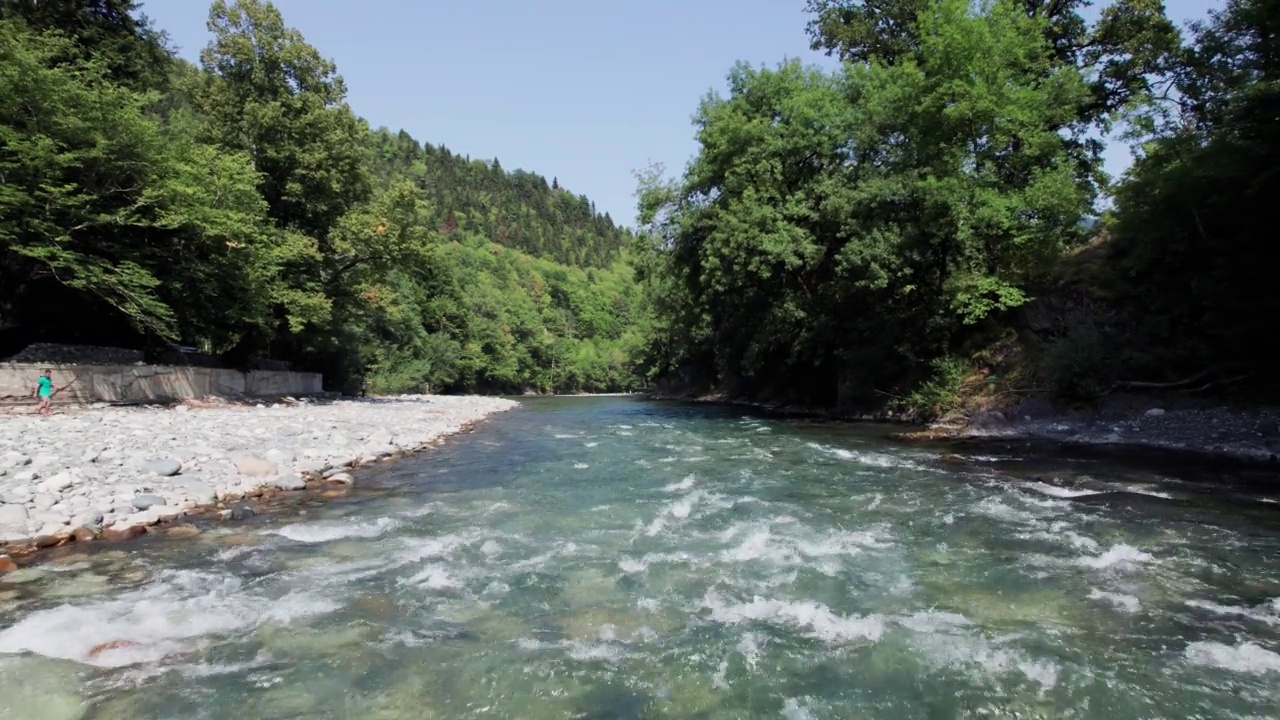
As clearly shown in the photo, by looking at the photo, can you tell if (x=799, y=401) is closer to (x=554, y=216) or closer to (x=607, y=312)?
(x=607, y=312)

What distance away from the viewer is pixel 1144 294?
18.6 metres

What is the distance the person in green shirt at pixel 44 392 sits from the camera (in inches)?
654

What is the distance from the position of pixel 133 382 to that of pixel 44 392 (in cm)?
446

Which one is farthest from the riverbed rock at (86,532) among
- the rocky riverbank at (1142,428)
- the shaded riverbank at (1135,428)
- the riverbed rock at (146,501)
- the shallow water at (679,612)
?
the rocky riverbank at (1142,428)

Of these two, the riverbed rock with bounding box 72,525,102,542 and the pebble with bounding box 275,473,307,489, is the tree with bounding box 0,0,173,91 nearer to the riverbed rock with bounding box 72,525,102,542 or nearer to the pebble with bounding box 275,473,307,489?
the pebble with bounding box 275,473,307,489

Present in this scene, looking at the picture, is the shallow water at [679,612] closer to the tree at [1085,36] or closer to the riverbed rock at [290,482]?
the riverbed rock at [290,482]

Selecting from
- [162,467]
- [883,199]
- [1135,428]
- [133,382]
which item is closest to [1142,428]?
[1135,428]

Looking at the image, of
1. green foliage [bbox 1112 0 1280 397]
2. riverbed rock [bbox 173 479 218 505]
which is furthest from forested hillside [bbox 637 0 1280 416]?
riverbed rock [bbox 173 479 218 505]

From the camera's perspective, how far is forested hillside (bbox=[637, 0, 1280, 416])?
16.0 meters

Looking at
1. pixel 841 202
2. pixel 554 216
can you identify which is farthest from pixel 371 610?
pixel 554 216

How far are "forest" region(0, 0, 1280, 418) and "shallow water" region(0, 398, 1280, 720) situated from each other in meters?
9.25

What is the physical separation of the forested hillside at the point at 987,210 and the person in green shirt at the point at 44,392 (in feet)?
73.2

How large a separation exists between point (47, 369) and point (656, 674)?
839 inches

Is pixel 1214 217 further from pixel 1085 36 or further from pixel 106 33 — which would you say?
pixel 106 33
